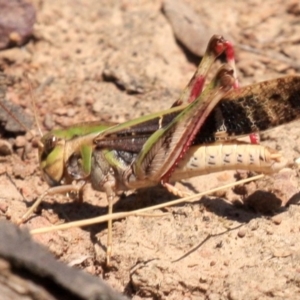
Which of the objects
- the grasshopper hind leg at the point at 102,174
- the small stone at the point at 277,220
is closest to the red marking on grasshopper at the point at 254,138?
the small stone at the point at 277,220

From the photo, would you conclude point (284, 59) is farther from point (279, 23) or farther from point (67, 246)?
point (67, 246)

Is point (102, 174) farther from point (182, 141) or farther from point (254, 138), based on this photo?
point (254, 138)

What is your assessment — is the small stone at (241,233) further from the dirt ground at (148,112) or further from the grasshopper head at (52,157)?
the grasshopper head at (52,157)

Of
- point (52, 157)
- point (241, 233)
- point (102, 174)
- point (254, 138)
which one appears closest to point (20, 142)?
point (52, 157)

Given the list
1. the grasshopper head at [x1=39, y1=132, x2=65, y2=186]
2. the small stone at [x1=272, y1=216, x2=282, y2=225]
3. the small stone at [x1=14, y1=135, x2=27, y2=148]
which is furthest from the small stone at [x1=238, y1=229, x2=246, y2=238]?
the small stone at [x1=14, y1=135, x2=27, y2=148]

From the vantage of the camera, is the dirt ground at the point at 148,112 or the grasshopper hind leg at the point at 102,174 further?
the grasshopper hind leg at the point at 102,174

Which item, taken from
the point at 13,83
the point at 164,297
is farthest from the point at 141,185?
the point at 13,83

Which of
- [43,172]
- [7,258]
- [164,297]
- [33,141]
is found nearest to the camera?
[7,258]
